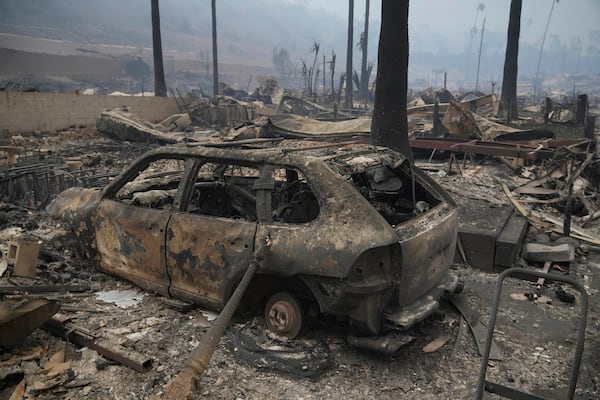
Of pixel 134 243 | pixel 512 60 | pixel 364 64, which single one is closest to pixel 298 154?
pixel 134 243

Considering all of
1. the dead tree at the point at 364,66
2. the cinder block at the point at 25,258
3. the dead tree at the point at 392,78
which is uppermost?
the dead tree at the point at 364,66

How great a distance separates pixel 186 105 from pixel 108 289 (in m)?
22.3

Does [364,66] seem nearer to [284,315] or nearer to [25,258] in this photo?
[25,258]

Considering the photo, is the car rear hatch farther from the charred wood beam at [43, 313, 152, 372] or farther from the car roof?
the charred wood beam at [43, 313, 152, 372]

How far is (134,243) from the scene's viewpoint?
4367mm

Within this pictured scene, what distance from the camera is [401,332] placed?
360 cm

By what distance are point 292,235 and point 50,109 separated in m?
18.2

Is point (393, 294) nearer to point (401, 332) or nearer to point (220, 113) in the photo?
point (401, 332)

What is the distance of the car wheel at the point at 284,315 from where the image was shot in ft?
12.0

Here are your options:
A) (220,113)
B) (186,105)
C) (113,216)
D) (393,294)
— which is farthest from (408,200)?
(186,105)

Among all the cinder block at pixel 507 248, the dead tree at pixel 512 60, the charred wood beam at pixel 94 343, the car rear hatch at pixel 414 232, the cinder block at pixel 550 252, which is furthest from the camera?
the dead tree at pixel 512 60

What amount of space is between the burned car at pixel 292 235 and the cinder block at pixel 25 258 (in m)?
0.41

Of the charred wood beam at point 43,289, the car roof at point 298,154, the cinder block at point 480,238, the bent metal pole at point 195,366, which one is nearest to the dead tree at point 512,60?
the cinder block at point 480,238

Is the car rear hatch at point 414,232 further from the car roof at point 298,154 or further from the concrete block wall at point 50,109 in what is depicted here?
the concrete block wall at point 50,109
